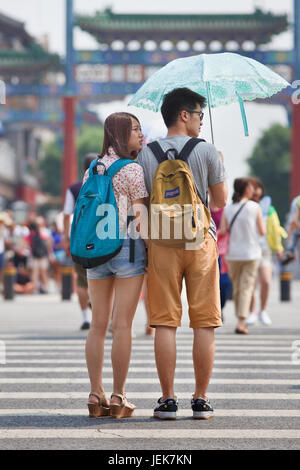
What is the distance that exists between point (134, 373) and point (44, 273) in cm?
1313

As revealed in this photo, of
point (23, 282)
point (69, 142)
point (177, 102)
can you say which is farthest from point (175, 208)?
point (69, 142)

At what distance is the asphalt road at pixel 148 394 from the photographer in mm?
4625

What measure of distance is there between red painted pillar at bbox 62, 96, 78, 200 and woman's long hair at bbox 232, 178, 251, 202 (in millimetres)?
21422

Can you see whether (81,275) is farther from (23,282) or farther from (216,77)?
(23,282)

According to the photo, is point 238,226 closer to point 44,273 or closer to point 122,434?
point 122,434

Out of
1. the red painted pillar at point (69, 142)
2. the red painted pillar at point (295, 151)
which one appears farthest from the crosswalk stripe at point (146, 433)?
the red painted pillar at point (295, 151)

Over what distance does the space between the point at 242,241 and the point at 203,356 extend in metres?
5.15

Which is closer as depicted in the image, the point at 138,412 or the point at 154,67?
the point at 138,412

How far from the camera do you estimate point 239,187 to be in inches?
409

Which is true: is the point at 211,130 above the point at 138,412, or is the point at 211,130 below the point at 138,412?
above

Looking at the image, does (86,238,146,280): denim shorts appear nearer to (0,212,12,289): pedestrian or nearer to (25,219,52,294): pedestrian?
(0,212,12,289): pedestrian

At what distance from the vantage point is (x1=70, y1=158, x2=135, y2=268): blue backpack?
515 centimetres
